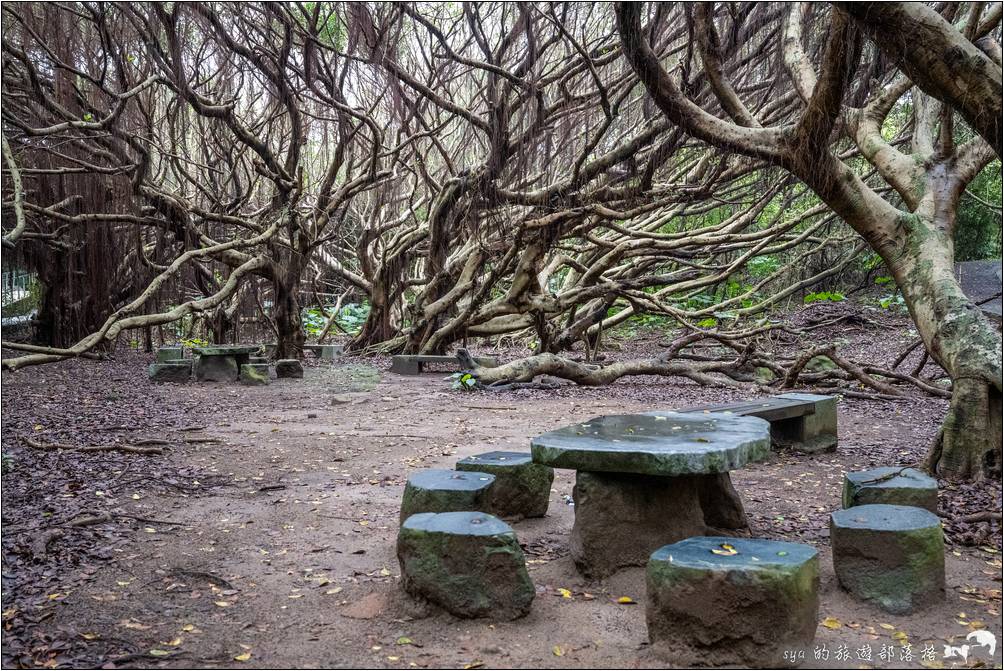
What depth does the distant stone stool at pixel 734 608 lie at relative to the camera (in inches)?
92.9

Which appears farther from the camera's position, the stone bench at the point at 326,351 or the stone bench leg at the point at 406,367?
the stone bench at the point at 326,351

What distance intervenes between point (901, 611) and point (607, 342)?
11.5 m

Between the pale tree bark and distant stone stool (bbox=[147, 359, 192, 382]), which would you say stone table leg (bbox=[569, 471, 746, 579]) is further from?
distant stone stool (bbox=[147, 359, 192, 382])

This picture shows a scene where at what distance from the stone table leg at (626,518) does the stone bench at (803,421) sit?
7.01 feet

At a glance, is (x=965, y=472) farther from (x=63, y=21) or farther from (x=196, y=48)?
(x=196, y=48)

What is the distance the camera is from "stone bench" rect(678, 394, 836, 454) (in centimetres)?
536

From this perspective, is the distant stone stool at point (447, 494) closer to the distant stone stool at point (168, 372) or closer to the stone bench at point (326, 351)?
the distant stone stool at point (168, 372)

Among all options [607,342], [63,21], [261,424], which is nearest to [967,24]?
[261,424]

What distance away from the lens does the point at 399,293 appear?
13.6m

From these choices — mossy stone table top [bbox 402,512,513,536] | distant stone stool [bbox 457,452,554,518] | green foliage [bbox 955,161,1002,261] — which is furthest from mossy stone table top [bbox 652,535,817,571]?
green foliage [bbox 955,161,1002,261]

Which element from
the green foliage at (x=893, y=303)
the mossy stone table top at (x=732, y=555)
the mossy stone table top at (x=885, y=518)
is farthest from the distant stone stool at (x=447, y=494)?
the green foliage at (x=893, y=303)

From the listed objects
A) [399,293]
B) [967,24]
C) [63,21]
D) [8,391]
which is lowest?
[8,391]

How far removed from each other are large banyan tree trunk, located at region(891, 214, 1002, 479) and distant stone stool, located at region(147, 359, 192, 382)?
7897mm

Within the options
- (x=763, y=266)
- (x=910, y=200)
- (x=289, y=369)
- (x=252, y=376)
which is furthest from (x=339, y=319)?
(x=910, y=200)
